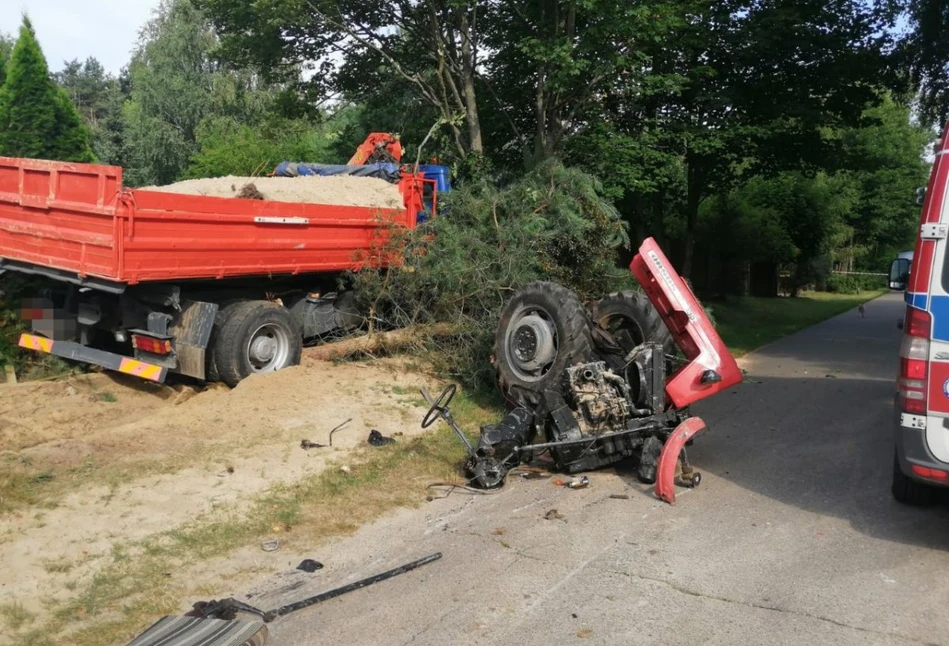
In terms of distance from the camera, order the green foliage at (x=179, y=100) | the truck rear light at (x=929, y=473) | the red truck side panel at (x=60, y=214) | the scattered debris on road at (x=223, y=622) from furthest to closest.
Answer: the green foliage at (x=179, y=100)
the red truck side panel at (x=60, y=214)
the truck rear light at (x=929, y=473)
the scattered debris on road at (x=223, y=622)

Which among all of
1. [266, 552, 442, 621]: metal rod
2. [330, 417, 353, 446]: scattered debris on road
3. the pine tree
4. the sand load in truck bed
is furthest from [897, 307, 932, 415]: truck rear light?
the pine tree

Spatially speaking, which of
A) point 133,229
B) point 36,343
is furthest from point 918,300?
point 36,343

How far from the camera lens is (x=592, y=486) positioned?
6805mm

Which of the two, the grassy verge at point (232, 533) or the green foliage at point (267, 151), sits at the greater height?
the green foliage at point (267, 151)

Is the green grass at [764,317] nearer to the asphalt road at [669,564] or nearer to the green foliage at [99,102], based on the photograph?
the asphalt road at [669,564]

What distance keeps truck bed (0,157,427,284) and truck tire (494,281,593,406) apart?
3.00 meters

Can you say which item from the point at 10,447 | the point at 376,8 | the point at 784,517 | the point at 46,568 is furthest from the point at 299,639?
the point at 376,8

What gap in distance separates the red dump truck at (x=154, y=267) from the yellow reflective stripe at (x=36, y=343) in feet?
0.04

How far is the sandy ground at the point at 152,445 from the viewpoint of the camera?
527cm

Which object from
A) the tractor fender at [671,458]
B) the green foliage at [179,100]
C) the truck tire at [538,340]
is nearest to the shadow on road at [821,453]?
the tractor fender at [671,458]

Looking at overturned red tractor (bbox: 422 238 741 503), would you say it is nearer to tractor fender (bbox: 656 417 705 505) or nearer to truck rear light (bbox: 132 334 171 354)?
tractor fender (bbox: 656 417 705 505)

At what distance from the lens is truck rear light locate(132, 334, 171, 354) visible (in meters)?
8.73

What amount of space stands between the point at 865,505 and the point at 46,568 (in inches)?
221

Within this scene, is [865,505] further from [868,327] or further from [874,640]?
[868,327]
